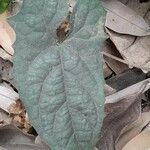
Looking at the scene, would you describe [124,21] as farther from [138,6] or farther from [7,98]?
[7,98]

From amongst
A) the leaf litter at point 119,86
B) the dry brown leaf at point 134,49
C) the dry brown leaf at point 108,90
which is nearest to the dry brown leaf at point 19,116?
the leaf litter at point 119,86

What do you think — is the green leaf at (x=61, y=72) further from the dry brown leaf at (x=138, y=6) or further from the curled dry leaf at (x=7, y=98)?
the dry brown leaf at (x=138, y=6)

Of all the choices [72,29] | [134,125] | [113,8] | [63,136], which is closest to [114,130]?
[134,125]

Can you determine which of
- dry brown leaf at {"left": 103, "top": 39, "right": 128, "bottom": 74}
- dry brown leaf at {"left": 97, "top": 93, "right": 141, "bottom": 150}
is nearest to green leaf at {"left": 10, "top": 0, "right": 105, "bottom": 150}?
dry brown leaf at {"left": 97, "top": 93, "right": 141, "bottom": 150}

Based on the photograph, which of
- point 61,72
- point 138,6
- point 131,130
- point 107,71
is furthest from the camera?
point 138,6

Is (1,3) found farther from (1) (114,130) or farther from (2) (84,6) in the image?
(1) (114,130)

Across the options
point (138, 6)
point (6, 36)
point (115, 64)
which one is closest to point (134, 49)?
point (115, 64)

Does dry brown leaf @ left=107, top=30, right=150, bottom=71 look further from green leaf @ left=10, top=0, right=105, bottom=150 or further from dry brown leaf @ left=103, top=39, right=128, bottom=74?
green leaf @ left=10, top=0, right=105, bottom=150
